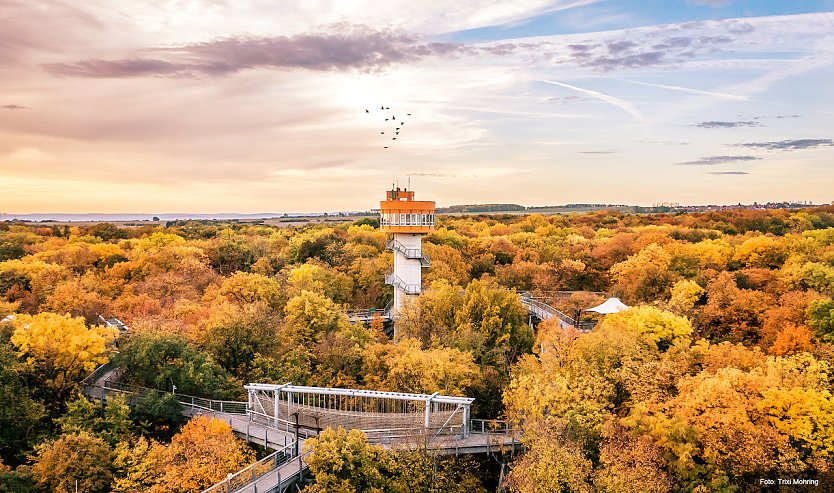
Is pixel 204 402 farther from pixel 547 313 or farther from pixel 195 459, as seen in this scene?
pixel 547 313

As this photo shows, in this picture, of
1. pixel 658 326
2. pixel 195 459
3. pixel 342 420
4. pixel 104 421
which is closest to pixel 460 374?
pixel 342 420

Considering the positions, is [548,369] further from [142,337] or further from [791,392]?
[142,337]

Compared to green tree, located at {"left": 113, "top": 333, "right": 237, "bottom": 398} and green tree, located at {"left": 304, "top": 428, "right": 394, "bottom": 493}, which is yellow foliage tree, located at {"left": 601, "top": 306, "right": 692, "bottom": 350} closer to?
green tree, located at {"left": 304, "top": 428, "right": 394, "bottom": 493}

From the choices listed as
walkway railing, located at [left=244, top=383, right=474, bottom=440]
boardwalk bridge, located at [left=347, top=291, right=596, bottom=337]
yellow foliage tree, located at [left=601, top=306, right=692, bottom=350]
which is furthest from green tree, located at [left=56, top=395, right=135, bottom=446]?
yellow foliage tree, located at [left=601, top=306, right=692, bottom=350]

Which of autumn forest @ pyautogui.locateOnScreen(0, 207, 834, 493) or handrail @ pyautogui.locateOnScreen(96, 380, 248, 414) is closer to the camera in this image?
autumn forest @ pyautogui.locateOnScreen(0, 207, 834, 493)

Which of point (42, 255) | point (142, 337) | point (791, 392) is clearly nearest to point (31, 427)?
point (142, 337)

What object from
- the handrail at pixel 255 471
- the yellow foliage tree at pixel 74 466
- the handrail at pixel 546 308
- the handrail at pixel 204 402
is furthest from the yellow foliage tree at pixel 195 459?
the handrail at pixel 546 308
